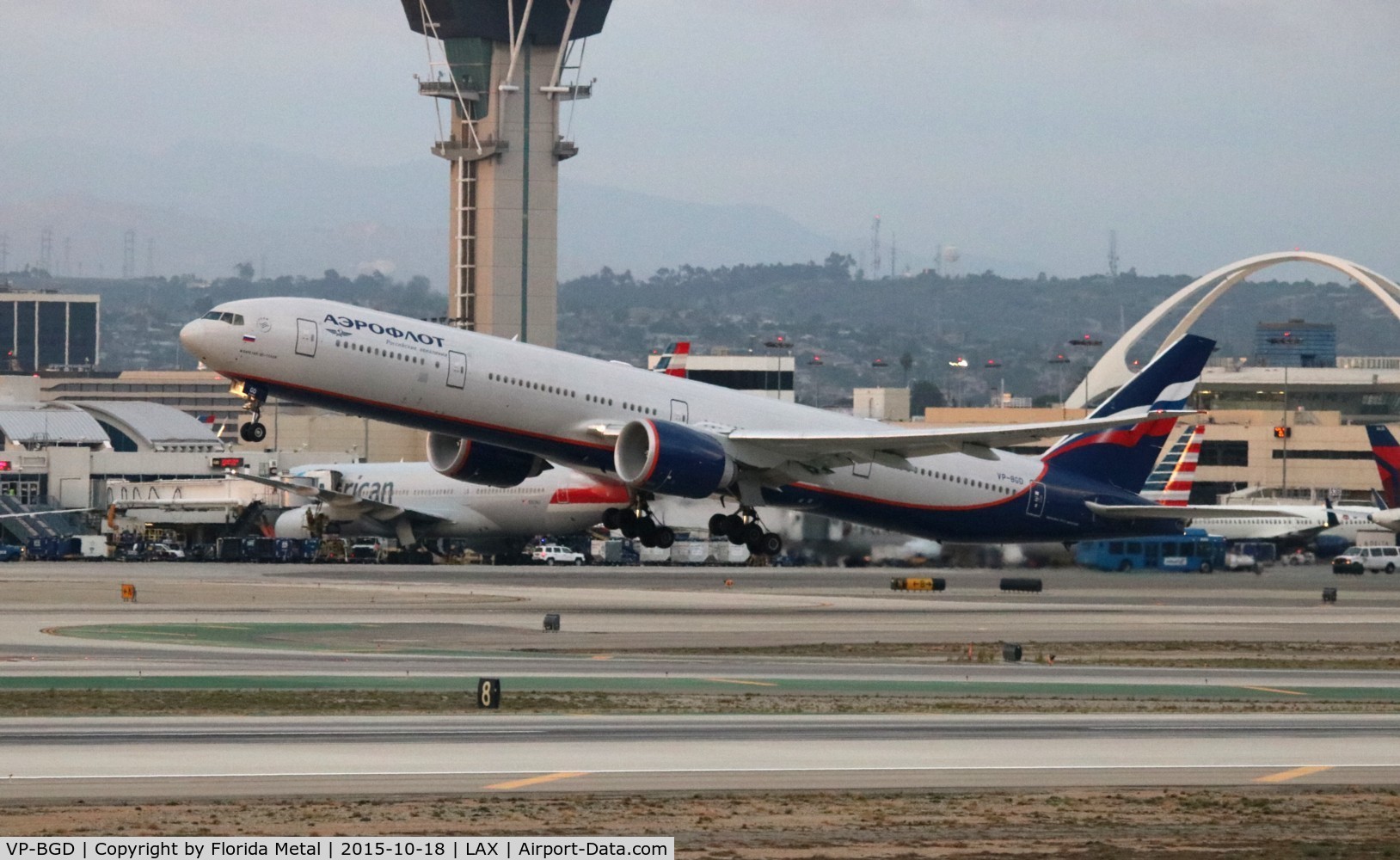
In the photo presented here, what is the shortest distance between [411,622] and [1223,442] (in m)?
110

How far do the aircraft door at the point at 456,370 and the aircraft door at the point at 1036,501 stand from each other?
20450 millimetres

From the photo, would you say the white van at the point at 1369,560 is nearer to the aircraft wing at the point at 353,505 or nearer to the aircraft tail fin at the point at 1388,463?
the aircraft tail fin at the point at 1388,463

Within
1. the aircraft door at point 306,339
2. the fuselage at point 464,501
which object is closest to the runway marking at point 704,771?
the aircraft door at point 306,339

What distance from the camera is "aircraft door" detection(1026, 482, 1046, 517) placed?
60.4 meters

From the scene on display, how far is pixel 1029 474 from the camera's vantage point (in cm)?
6072

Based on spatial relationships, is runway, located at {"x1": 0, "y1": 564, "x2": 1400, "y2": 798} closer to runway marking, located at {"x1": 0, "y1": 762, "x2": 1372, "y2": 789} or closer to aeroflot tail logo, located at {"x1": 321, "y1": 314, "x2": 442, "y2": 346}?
runway marking, located at {"x1": 0, "y1": 762, "x2": 1372, "y2": 789}

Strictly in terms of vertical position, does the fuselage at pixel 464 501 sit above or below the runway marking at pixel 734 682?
above

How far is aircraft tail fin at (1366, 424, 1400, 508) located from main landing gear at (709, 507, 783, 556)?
53.2 meters

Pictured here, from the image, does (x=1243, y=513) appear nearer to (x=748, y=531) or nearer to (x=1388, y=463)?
(x=748, y=531)

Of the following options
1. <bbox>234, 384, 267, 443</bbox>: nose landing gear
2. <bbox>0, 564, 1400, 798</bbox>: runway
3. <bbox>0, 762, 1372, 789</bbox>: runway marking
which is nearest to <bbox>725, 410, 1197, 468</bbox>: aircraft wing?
<bbox>0, 564, 1400, 798</bbox>: runway

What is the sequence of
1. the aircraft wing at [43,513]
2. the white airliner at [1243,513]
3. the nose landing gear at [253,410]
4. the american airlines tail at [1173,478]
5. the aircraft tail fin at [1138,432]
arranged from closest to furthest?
the nose landing gear at [253,410] → the aircraft tail fin at [1138,432] → the american airlines tail at [1173,478] → the white airliner at [1243,513] → the aircraft wing at [43,513]

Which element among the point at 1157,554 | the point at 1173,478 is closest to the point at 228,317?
the point at 1173,478

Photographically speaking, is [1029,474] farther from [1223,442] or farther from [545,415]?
[1223,442]

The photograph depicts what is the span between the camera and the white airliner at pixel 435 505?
96250 millimetres
